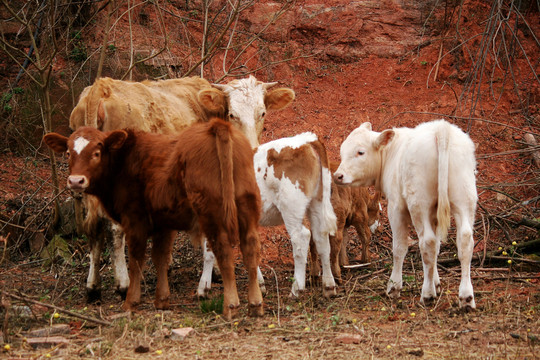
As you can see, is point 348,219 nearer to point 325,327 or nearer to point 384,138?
point 384,138

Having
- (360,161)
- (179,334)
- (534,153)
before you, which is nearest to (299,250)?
(360,161)

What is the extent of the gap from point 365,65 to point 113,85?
31.4 ft

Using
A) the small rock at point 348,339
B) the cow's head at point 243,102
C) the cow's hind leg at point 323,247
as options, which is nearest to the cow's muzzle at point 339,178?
the cow's hind leg at point 323,247

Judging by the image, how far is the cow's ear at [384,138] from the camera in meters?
7.67

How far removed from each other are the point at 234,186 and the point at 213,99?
153 inches

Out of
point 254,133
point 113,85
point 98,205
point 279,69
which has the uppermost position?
point 279,69

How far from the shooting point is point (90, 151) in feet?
22.7

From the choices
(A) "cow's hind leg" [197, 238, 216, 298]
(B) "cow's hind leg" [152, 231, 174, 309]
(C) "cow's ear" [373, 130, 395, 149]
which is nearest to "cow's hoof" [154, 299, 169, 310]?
(B) "cow's hind leg" [152, 231, 174, 309]

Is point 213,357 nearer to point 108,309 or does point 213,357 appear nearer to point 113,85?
point 108,309

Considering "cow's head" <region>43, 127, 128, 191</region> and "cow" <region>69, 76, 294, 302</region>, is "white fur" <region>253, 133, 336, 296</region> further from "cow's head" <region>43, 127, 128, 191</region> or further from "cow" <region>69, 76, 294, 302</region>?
"cow's head" <region>43, 127, 128, 191</region>

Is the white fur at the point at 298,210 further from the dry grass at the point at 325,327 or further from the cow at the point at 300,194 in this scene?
the dry grass at the point at 325,327

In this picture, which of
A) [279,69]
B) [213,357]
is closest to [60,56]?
[279,69]

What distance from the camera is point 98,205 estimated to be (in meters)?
8.20

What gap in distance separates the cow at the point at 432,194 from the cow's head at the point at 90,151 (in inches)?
119
